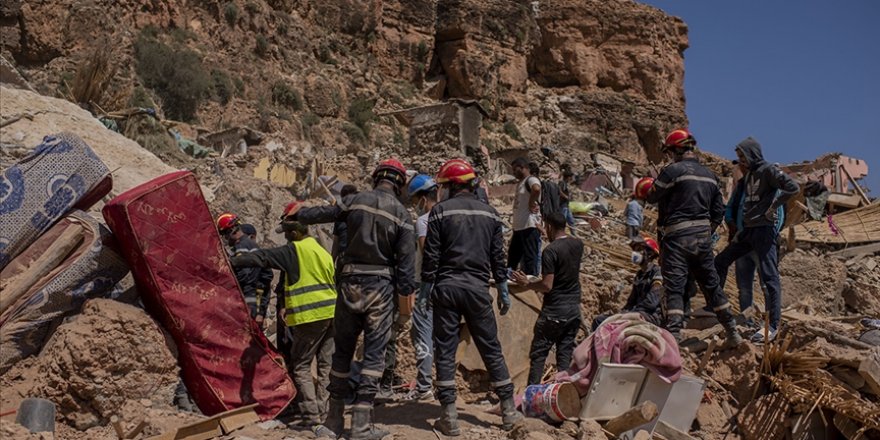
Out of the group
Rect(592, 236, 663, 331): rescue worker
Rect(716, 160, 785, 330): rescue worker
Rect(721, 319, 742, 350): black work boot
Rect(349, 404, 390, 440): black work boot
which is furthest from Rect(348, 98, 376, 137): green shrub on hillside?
Rect(349, 404, 390, 440): black work boot

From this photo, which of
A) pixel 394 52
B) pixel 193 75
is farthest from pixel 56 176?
pixel 394 52

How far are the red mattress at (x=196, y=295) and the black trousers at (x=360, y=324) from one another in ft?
1.67

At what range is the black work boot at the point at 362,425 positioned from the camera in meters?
4.04

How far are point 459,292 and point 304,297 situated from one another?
3.39 feet

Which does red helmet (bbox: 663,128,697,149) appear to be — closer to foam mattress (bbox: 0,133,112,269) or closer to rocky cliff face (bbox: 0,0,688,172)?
foam mattress (bbox: 0,133,112,269)

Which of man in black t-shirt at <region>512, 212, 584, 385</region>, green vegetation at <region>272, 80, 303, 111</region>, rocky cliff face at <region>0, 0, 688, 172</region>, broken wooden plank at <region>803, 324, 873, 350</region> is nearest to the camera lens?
man in black t-shirt at <region>512, 212, 584, 385</region>

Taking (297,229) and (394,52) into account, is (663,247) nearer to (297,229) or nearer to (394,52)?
(297,229)

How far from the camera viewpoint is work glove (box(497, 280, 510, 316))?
5.43m

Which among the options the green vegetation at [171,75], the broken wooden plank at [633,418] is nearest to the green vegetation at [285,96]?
the green vegetation at [171,75]

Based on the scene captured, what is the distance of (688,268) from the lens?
17.5 ft

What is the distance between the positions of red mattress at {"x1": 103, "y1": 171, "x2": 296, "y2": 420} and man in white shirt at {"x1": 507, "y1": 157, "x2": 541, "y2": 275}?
2.75m

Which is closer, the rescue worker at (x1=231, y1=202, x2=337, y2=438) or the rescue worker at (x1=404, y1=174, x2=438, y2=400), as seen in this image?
the rescue worker at (x1=231, y1=202, x2=337, y2=438)

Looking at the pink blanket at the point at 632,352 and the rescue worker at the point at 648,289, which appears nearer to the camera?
the pink blanket at the point at 632,352

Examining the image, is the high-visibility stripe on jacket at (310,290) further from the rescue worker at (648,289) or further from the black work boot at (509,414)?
the rescue worker at (648,289)
